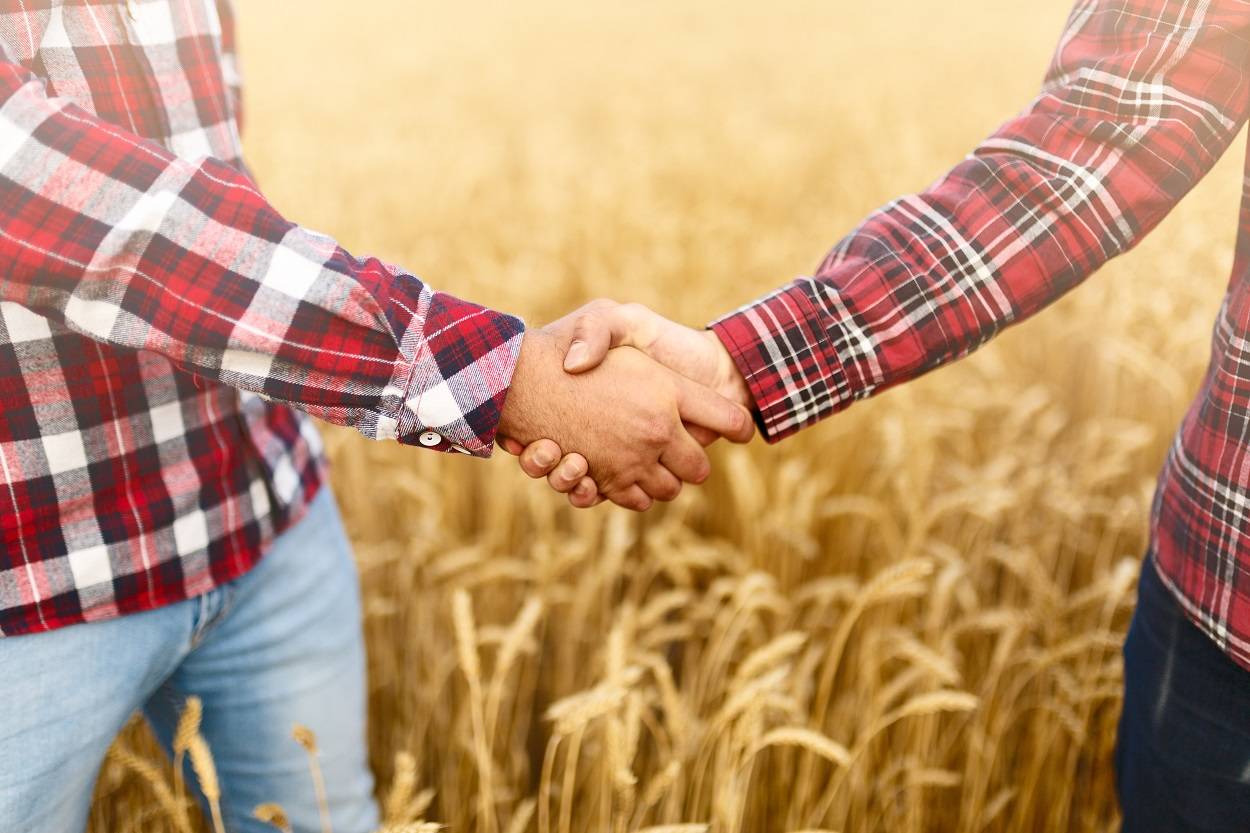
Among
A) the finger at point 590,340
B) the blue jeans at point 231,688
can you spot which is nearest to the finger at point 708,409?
the finger at point 590,340

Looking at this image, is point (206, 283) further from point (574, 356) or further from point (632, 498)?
point (632, 498)

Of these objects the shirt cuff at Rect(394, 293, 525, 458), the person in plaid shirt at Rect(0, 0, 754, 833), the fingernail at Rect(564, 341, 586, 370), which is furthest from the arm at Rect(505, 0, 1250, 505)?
the person in plaid shirt at Rect(0, 0, 754, 833)

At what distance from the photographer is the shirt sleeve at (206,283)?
2.87ft

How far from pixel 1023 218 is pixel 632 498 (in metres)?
0.56

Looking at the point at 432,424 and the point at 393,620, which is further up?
the point at 432,424

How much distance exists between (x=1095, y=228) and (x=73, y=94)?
1055 millimetres

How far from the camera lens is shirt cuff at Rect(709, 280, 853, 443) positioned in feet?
4.19

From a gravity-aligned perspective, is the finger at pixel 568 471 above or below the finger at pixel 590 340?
below

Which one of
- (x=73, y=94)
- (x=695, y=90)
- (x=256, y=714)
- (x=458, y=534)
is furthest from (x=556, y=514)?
(x=695, y=90)

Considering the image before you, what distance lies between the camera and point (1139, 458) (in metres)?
2.59

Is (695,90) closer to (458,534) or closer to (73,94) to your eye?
(458,534)

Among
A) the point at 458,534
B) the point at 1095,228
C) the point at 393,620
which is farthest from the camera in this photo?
the point at 458,534

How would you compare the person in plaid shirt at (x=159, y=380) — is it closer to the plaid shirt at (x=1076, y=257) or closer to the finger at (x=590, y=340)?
the finger at (x=590, y=340)

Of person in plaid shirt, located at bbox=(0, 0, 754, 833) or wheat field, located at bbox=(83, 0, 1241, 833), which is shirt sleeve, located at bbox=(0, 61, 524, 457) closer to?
person in plaid shirt, located at bbox=(0, 0, 754, 833)
